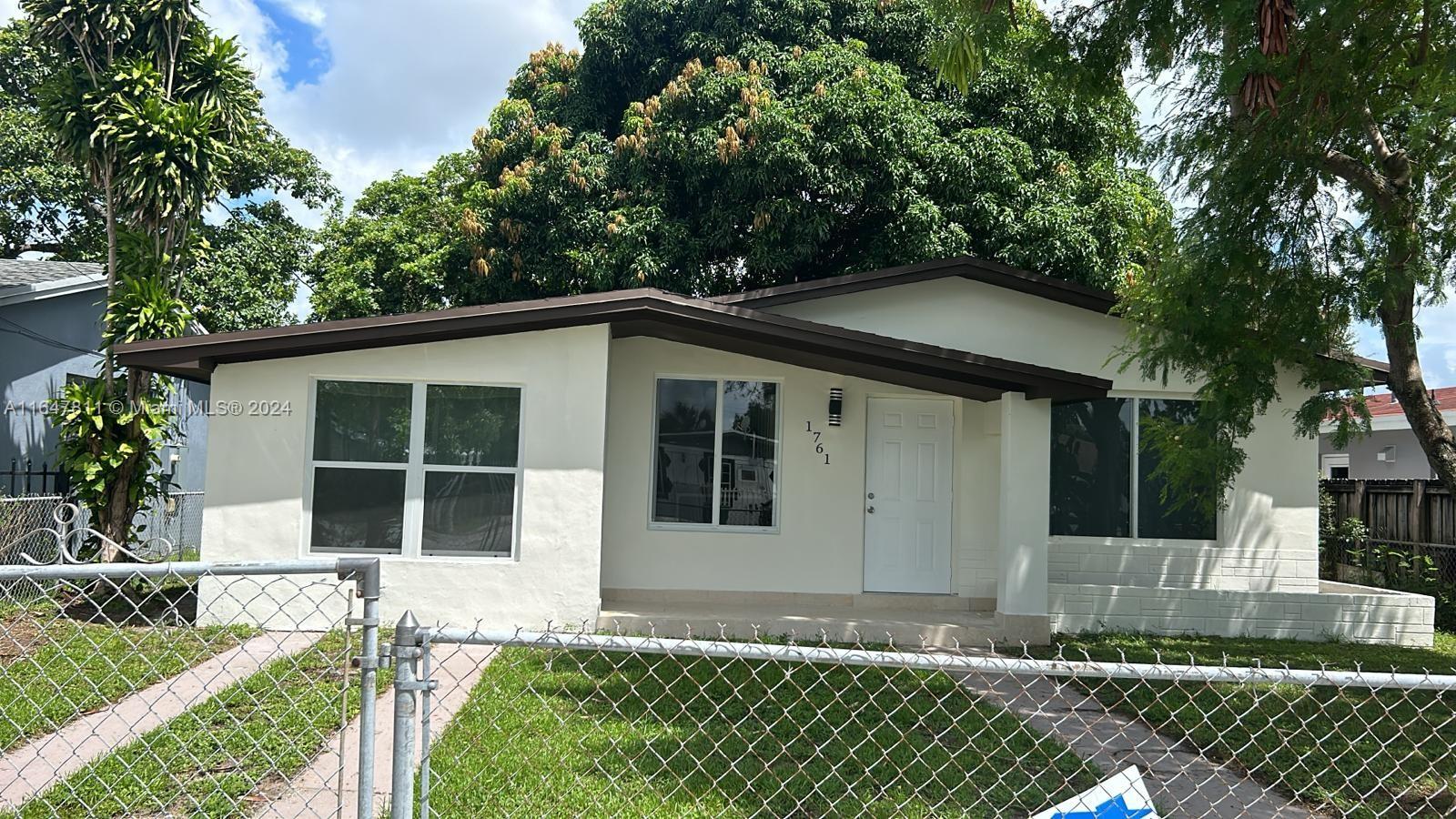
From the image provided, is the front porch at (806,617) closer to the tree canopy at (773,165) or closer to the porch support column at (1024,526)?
the porch support column at (1024,526)

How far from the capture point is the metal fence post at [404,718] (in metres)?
2.69

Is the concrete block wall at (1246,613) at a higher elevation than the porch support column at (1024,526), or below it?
below

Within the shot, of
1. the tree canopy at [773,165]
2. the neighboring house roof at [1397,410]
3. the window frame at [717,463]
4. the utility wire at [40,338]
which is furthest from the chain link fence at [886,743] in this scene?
the neighboring house roof at [1397,410]

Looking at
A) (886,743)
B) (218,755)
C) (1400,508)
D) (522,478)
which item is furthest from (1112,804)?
(1400,508)

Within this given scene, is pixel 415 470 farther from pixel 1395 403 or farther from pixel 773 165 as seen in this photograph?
pixel 1395 403

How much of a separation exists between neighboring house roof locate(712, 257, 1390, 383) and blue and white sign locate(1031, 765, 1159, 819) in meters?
8.32

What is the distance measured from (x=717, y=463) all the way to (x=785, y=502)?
2.73ft

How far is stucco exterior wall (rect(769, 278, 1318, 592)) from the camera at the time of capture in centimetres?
1098

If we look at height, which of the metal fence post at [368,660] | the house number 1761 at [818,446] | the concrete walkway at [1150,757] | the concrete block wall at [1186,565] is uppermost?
the house number 1761 at [818,446]

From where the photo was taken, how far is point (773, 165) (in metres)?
15.1

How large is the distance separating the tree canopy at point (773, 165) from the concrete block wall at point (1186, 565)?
4338 mm

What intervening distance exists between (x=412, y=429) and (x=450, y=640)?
6.86 metres

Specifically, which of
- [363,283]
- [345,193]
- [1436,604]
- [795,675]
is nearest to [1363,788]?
[795,675]

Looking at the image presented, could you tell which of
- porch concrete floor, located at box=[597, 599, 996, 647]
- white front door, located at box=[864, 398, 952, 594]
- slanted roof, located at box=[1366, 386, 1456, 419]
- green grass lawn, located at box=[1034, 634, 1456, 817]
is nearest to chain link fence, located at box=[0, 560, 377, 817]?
porch concrete floor, located at box=[597, 599, 996, 647]
